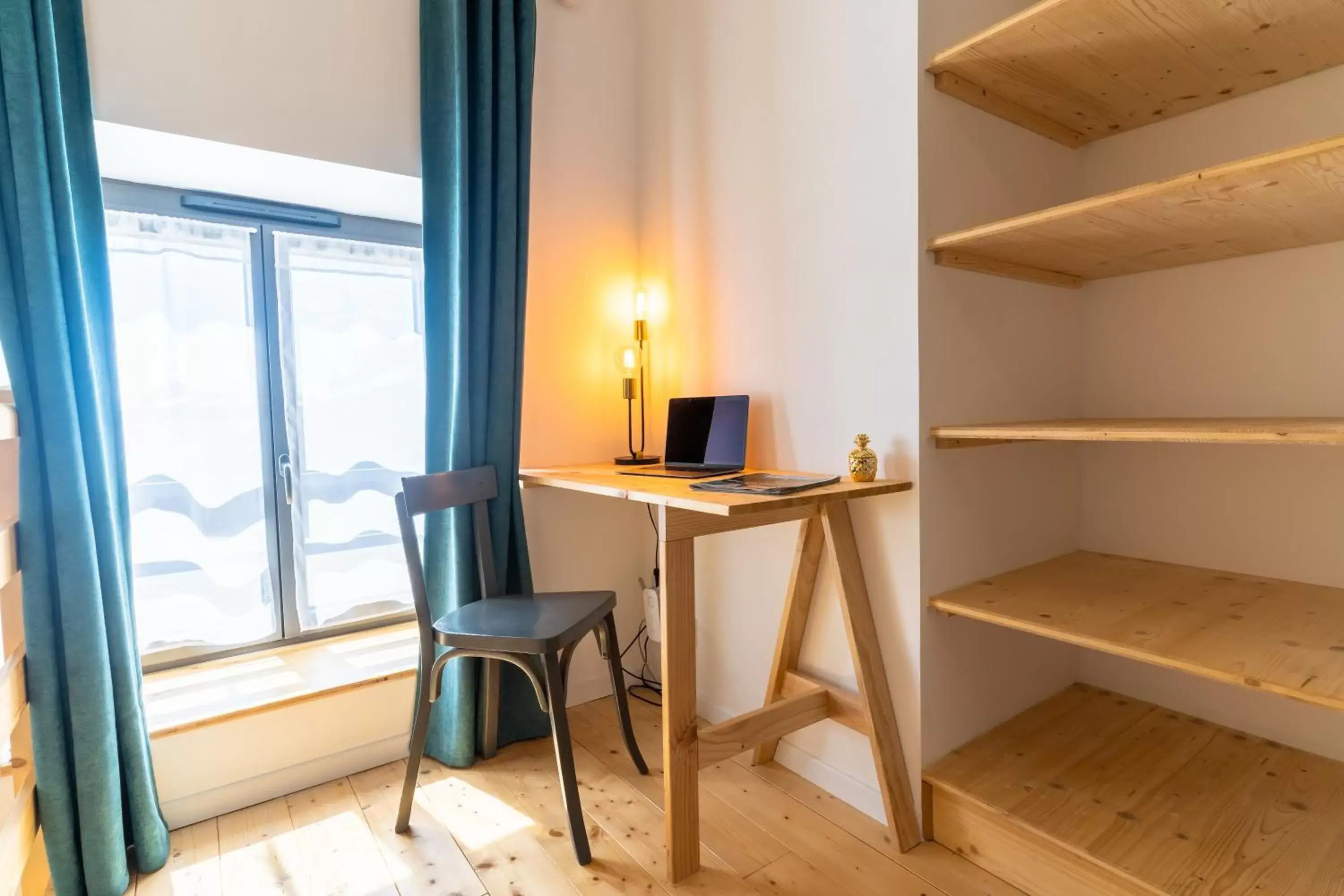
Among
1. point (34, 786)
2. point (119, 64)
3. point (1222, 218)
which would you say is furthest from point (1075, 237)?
point (34, 786)

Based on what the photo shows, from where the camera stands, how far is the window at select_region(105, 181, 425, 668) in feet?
6.48

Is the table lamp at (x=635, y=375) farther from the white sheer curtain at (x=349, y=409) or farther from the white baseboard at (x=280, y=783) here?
the white baseboard at (x=280, y=783)

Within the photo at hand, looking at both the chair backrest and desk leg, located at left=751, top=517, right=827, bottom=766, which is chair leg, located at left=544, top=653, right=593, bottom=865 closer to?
the chair backrest

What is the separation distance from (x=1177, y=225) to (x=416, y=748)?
198cm

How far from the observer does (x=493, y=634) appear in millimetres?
1575

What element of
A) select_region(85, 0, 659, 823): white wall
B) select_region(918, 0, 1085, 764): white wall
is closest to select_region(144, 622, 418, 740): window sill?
select_region(85, 0, 659, 823): white wall

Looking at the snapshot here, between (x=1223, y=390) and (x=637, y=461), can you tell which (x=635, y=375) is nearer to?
(x=637, y=461)

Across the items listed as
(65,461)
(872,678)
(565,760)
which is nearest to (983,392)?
(872,678)

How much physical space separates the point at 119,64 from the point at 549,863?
205 cm

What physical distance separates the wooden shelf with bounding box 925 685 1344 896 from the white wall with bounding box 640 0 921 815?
194 mm

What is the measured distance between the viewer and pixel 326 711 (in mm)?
1872

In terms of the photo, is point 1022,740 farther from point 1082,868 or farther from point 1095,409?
point 1095,409

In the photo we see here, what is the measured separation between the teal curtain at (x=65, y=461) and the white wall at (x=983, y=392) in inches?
69.9

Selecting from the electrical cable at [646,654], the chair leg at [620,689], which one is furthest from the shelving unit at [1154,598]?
the electrical cable at [646,654]
